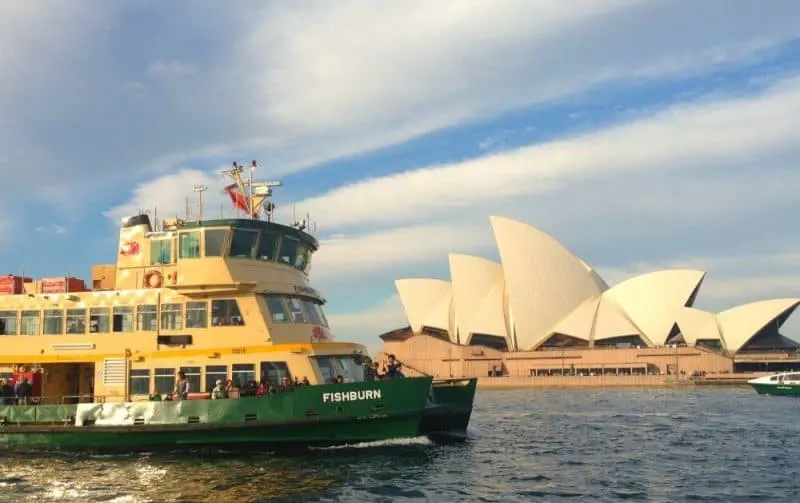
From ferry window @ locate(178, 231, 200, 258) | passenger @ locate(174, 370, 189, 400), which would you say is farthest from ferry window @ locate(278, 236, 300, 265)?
passenger @ locate(174, 370, 189, 400)

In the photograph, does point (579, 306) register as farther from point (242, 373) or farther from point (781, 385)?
point (242, 373)

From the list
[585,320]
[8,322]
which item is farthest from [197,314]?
[585,320]

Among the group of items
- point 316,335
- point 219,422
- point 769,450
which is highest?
point 316,335

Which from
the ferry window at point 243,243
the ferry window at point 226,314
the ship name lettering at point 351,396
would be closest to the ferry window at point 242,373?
the ferry window at point 226,314

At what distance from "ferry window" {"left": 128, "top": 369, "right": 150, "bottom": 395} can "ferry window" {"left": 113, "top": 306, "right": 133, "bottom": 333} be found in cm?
151

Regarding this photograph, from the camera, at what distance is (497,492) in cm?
1769

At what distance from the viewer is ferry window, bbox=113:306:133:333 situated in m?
24.3

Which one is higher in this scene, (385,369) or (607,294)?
(607,294)

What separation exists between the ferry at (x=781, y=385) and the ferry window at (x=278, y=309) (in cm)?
5133

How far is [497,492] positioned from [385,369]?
8.66 m

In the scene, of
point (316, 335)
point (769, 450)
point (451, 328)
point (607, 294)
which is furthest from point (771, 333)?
point (316, 335)

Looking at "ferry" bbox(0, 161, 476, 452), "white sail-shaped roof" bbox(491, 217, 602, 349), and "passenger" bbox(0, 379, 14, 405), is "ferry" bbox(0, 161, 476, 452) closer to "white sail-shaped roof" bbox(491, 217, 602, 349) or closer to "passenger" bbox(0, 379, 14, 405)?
"passenger" bbox(0, 379, 14, 405)

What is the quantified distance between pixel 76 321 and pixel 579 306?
8596 cm

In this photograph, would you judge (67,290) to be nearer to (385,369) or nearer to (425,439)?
(385,369)
